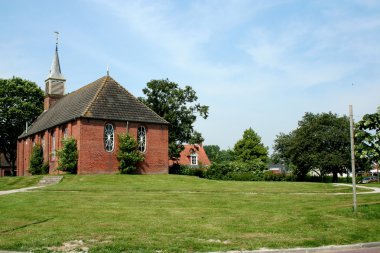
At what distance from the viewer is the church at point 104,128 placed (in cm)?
3816

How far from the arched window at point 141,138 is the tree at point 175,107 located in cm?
921

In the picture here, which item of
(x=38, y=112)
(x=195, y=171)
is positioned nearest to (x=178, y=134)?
(x=195, y=171)

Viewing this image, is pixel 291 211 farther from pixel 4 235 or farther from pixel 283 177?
pixel 283 177

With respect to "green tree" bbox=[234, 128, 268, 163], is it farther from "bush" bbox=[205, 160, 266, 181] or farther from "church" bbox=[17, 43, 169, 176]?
"church" bbox=[17, 43, 169, 176]

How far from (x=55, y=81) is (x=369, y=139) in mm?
51417

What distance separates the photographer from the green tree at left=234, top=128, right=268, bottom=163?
84.1 meters

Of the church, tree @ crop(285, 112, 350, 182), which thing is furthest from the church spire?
tree @ crop(285, 112, 350, 182)

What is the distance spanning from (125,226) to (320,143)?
150ft

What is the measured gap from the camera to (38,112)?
64.8m

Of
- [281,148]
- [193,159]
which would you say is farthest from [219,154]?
[281,148]

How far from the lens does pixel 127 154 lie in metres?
39.0

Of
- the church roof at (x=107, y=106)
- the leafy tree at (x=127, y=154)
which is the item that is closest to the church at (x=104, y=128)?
the church roof at (x=107, y=106)

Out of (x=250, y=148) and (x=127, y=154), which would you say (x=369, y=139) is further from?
(x=250, y=148)

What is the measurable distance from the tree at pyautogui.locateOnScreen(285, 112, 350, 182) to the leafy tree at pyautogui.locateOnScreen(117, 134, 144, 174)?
81.0 feet
